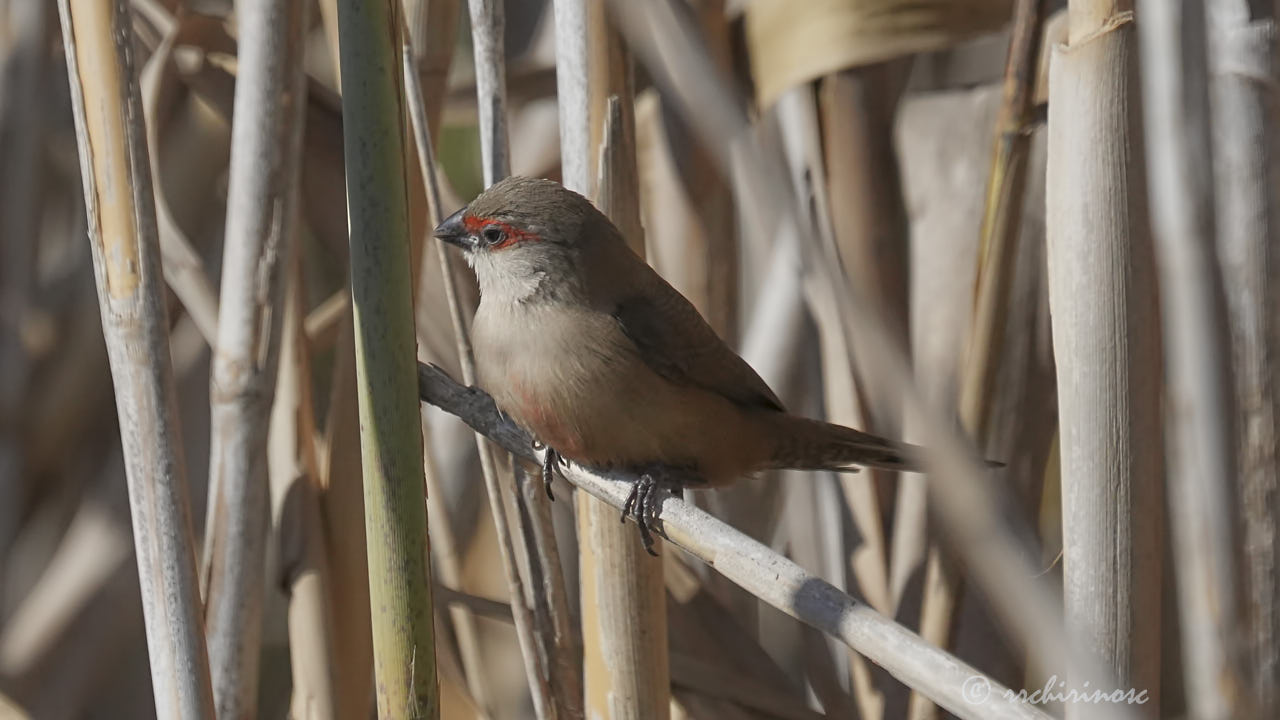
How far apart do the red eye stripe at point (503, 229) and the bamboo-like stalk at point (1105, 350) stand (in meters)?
0.98

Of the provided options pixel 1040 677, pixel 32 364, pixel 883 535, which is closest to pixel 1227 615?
pixel 1040 677

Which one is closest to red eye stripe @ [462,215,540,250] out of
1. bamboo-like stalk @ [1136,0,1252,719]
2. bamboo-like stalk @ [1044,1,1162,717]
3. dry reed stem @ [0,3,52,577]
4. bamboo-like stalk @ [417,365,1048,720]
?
bamboo-like stalk @ [417,365,1048,720]

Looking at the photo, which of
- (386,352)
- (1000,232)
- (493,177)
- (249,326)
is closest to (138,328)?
(249,326)

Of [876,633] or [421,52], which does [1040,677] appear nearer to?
[876,633]

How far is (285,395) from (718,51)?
3.54 ft

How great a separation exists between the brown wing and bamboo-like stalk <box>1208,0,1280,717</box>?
3.61 ft

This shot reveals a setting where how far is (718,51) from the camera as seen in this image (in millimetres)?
2551

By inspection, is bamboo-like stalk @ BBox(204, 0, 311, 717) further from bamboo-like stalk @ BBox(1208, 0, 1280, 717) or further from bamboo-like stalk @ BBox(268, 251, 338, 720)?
bamboo-like stalk @ BBox(1208, 0, 1280, 717)

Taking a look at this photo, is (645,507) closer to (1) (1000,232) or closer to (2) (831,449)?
(2) (831,449)

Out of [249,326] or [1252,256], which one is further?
[249,326]

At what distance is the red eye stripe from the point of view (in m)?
2.12

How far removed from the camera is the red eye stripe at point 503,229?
212 centimetres

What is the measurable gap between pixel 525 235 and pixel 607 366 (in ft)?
0.87

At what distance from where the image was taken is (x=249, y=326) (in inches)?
74.4
